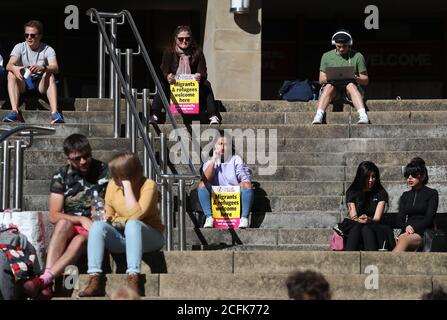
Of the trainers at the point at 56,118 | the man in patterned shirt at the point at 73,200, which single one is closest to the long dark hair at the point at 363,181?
the man in patterned shirt at the point at 73,200

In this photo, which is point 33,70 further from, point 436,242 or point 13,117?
point 436,242

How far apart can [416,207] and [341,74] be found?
3882 millimetres

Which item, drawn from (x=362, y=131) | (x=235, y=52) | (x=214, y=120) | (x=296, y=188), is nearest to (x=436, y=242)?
(x=296, y=188)

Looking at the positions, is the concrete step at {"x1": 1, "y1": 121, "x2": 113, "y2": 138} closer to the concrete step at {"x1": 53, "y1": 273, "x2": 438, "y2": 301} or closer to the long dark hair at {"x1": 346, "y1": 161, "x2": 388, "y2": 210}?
the long dark hair at {"x1": 346, "y1": 161, "x2": 388, "y2": 210}

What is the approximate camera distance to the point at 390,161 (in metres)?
16.8

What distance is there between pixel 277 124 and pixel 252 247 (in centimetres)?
305

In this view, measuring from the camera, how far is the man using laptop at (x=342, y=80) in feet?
58.7

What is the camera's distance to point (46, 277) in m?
12.1

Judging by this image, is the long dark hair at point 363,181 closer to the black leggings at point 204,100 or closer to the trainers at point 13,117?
the black leggings at point 204,100

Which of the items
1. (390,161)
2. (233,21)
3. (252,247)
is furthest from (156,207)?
(233,21)

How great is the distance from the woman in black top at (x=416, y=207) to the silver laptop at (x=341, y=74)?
340 centimetres

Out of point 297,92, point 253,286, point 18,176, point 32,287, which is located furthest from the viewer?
point 297,92

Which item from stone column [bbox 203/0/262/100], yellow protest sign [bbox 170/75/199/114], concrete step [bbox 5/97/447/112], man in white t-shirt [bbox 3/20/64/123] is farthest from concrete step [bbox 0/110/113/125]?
stone column [bbox 203/0/262/100]

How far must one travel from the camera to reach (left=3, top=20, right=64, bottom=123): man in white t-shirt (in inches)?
683
